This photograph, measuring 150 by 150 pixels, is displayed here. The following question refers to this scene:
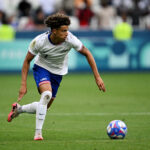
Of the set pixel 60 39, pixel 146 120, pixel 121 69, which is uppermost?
pixel 60 39

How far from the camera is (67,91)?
16.9 meters

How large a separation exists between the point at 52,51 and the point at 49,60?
0.22 meters

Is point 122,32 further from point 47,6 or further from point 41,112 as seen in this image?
point 41,112

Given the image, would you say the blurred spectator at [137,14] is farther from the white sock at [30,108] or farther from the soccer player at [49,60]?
the white sock at [30,108]

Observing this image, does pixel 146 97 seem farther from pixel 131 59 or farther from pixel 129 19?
pixel 129 19

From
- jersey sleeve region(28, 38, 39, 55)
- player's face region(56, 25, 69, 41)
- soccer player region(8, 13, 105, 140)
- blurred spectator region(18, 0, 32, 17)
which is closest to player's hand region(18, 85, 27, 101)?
soccer player region(8, 13, 105, 140)

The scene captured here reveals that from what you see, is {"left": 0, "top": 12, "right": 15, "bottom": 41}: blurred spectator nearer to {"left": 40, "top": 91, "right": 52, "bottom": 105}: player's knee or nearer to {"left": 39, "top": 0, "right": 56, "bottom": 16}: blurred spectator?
{"left": 39, "top": 0, "right": 56, "bottom": 16}: blurred spectator

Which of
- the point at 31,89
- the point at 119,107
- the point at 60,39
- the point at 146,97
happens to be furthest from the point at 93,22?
the point at 60,39

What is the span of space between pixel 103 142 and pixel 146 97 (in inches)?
284

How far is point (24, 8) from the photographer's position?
24.3m

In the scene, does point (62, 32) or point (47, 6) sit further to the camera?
point (47, 6)

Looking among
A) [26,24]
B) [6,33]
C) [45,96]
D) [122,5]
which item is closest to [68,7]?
[122,5]

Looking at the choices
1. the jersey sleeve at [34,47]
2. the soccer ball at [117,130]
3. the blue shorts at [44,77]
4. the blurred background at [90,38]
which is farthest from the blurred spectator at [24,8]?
the soccer ball at [117,130]

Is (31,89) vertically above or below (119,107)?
below
